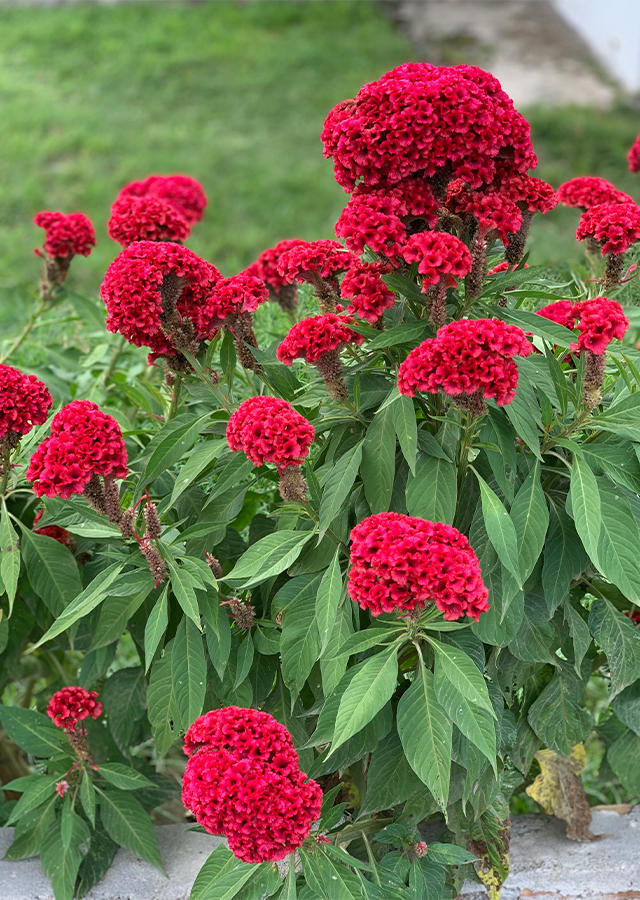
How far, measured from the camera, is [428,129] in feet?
5.22

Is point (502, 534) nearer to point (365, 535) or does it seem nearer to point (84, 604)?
point (365, 535)

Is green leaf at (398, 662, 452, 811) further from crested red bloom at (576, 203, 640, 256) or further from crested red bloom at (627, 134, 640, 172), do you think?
crested red bloom at (627, 134, 640, 172)

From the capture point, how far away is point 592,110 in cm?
852

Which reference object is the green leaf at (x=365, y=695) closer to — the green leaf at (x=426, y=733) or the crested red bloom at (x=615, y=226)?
the green leaf at (x=426, y=733)

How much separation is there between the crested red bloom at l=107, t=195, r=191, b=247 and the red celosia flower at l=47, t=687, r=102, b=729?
3.40ft

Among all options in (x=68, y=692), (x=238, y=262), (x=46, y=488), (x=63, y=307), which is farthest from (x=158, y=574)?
(x=238, y=262)

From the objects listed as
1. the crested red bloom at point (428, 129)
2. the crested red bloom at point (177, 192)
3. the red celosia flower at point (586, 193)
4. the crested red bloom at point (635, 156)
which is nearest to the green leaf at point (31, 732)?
the crested red bloom at point (428, 129)

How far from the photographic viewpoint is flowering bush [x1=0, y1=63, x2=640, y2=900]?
61.9 inches

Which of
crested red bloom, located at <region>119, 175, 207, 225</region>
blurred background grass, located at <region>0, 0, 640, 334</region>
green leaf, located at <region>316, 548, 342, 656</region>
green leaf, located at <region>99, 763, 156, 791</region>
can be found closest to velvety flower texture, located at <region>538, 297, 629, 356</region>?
green leaf, located at <region>316, 548, 342, 656</region>

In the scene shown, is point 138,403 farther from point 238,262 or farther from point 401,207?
point 238,262

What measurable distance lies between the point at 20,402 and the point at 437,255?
863 mm

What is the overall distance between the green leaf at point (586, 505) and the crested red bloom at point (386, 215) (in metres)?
0.50

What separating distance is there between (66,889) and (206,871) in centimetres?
45

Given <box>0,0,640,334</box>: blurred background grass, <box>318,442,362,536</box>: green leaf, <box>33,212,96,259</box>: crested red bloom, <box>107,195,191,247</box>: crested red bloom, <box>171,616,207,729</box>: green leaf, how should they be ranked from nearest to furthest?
<box>318,442,362,536</box>: green leaf → <box>171,616,207,729</box>: green leaf → <box>107,195,191,247</box>: crested red bloom → <box>33,212,96,259</box>: crested red bloom → <box>0,0,640,334</box>: blurred background grass
